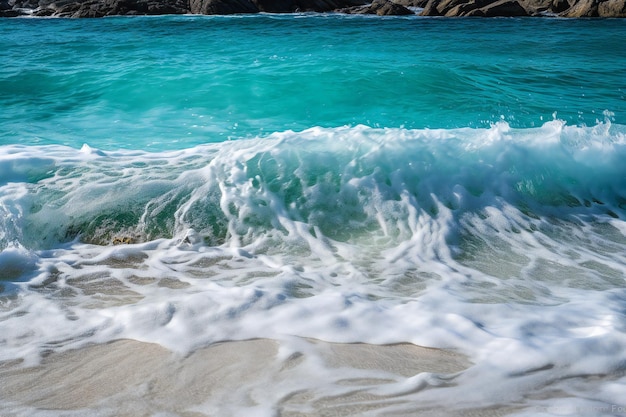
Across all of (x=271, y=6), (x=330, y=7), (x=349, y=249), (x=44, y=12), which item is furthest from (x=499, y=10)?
(x=349, y=249)

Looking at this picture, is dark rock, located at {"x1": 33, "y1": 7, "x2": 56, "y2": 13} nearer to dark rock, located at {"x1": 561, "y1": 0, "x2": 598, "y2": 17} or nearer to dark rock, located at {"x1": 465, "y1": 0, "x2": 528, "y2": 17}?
dark rock, located at {"x1": 465, "y1": 0, "x2": 528, "y2": 17}

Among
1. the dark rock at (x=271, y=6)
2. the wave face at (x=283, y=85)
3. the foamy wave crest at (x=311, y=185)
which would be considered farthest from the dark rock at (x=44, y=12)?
the foamy wave crest at (x=311, y=185)

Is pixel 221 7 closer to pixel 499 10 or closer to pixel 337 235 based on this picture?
pixel 499 10

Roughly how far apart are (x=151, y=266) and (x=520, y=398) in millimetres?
1944

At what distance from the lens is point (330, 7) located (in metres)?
25.3

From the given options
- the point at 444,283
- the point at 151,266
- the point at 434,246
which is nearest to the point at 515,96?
the point at 434,246

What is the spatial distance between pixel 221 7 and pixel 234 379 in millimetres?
23469

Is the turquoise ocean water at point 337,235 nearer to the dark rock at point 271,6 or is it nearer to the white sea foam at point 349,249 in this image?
the white sea foam at point 349,249

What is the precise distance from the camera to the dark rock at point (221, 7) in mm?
23453

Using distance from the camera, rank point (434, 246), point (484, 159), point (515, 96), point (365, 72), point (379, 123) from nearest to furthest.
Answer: point (434, 246), point (484, 159), point (379, 123), point (515, 96), point (365, 72)

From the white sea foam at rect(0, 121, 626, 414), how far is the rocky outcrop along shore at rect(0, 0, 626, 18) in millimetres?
18618

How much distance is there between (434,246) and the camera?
130 inches

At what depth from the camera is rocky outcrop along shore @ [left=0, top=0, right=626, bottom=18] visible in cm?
2150

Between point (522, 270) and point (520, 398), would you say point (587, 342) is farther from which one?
point (522, 270)
